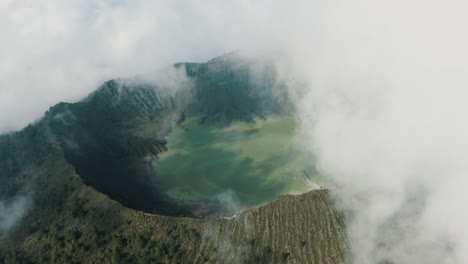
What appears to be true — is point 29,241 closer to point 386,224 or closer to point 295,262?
point 295,262

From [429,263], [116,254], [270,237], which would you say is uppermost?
[116,254]

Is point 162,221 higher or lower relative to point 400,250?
higher

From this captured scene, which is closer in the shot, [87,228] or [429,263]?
[429,263]

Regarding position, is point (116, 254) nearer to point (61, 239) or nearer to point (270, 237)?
point (61, 239)

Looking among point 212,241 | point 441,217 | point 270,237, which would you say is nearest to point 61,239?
point 212,241

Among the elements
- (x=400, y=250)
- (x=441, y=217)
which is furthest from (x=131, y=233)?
(x=441, y=217)

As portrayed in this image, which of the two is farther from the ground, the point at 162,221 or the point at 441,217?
the point at 162,221

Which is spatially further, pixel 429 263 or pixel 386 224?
pixel 386 224

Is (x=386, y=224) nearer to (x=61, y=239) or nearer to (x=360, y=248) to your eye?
(x=360, y=248)
